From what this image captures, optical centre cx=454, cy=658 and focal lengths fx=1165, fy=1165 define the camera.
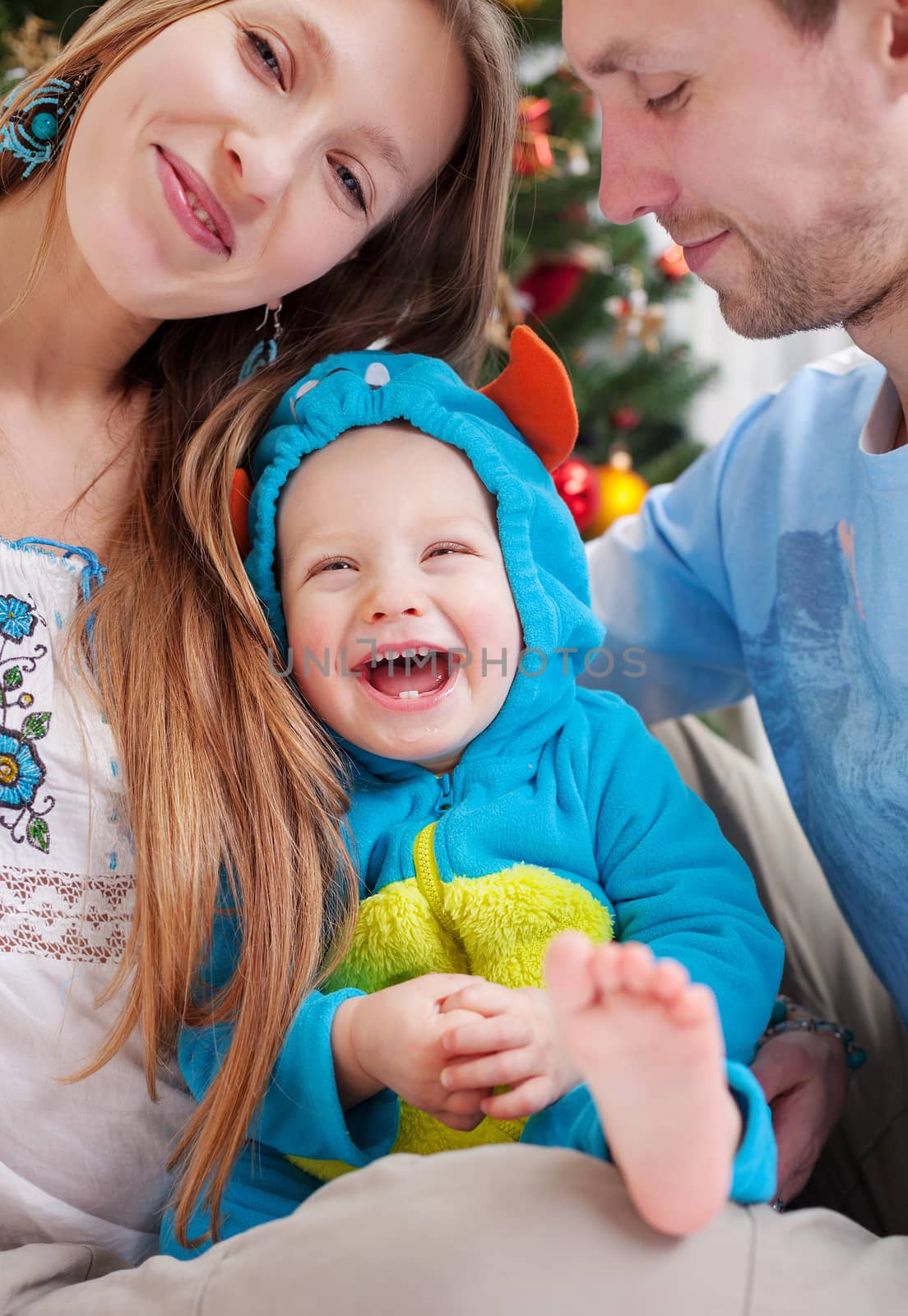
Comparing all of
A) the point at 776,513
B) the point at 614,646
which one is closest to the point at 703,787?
the point at 614,646

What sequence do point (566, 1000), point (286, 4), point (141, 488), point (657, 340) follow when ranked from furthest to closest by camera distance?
1. point (657, 340)
2. point (141, 488)
3. point (286, 4)
4. point (566, 1000)

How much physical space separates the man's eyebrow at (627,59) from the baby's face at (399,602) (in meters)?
0.33

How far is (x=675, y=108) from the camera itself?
94cm

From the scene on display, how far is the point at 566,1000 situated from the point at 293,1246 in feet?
0.74

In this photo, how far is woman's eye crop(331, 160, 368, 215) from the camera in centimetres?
109

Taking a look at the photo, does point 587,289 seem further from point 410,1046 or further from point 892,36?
point 410,1046

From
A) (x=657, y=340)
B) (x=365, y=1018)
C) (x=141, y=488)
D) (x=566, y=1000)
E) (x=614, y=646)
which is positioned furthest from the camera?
(x=657, y=340)

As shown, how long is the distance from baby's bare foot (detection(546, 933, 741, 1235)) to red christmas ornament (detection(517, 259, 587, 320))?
1569 mm

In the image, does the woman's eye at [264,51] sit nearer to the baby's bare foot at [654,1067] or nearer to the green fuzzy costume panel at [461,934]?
the green fuzzy costume panel at [461,934]

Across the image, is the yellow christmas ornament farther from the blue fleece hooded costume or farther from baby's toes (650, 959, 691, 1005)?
baby's toes (650, 959, 691, 1005)

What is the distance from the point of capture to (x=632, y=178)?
1.00 meters

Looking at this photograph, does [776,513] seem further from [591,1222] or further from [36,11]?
[36,11]

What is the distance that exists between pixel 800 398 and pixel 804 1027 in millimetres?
639

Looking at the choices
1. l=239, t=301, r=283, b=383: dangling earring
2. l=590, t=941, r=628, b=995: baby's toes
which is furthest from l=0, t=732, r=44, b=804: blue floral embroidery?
l=590, t=941, r=628, b=995: baby's toes
